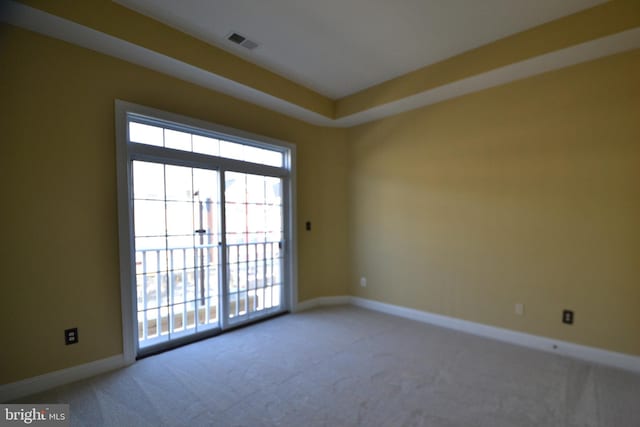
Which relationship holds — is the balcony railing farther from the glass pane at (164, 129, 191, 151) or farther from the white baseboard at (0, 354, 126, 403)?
the glass pane at (164, 129, 191, 151)

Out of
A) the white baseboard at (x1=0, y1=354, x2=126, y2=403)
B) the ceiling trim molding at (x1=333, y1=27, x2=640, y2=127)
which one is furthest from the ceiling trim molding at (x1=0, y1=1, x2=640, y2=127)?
the white baseboard at (x1=0, y1=354, x2=126, y2=403)

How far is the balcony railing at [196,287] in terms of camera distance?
2.81m

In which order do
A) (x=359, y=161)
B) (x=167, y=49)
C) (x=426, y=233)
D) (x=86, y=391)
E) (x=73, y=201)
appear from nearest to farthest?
(x=86, y=391)
(x=73, y=201)
(x=167, y=49)
(x=426, y=233)
(x=359, y=161)

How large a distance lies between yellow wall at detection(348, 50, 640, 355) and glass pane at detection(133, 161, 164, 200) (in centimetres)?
268

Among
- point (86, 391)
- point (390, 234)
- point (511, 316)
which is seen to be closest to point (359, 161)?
point (390, 234)

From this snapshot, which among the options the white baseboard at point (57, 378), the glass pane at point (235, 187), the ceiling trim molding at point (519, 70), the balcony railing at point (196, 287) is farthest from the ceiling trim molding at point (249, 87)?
the white baseboard at point (57, 378)

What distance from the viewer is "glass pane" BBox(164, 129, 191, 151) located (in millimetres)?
2816

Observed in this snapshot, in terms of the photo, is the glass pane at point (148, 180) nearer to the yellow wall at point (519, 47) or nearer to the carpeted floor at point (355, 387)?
the carpeted floor at point (355, 387)

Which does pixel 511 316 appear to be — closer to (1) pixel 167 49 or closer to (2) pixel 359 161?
(2) pixel 359 161

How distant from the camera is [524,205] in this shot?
2881mm

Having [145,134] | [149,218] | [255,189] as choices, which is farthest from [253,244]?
[145,134]

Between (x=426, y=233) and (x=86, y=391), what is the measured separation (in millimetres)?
3542

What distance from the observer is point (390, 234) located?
3898mm

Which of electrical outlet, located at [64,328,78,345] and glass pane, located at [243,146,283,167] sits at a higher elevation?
glass pane, located at [243,146,283,167]
